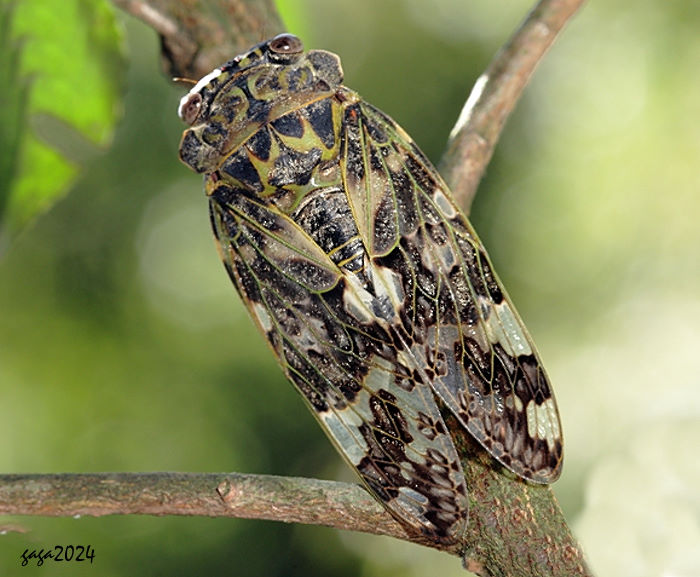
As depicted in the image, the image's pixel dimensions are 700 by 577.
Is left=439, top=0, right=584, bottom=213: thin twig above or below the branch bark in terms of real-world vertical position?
above

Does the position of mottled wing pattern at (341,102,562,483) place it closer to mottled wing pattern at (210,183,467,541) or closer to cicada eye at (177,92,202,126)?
mottled wing pattern at (210,183,467,541)

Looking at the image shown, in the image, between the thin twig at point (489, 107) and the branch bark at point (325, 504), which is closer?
the branch bark at point (325, 504)

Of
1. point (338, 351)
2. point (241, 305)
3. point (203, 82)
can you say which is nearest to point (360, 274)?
point (338, 351)

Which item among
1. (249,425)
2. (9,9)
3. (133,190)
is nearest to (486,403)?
(9,9)

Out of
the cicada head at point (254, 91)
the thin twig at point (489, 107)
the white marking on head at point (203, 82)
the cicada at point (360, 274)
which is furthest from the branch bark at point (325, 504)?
the white marking on head at point (203, 82)

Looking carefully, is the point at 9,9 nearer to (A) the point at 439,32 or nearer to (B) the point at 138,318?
(B) the point at 138,318

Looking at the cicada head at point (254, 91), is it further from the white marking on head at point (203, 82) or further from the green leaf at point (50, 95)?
the green leaf at point (50, 95)

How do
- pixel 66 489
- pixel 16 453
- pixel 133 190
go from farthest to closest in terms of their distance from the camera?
pixel 133 190
pixel 16 453
pixel 66 489

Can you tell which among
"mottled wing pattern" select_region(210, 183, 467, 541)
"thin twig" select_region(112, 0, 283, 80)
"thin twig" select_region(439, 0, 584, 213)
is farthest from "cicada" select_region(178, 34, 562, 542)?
"thin twig" select_region(112, 0, 283, 80)
